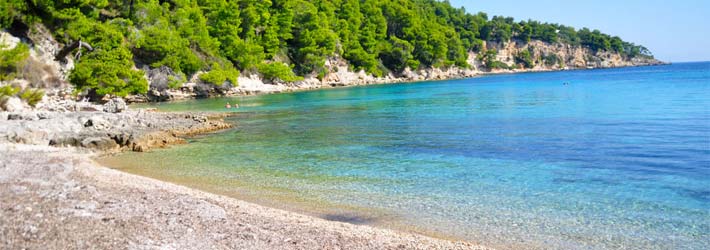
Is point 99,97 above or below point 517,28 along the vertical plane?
below

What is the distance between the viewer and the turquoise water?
30.7 feet

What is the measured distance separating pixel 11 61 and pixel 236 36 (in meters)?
38.2

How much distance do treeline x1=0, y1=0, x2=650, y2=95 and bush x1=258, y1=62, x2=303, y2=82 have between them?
0.44 feet

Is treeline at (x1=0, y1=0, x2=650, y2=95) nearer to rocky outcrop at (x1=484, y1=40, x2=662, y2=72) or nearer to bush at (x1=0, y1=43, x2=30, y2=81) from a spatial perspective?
bush at (x1=0, y1=43, x2=30, y2=81)

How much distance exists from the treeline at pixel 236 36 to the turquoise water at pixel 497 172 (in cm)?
2529

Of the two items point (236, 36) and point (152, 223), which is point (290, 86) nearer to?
point (236, 36)

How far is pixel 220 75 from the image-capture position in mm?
59656

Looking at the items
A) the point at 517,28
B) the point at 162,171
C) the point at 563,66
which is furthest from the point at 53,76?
the point at 563,66

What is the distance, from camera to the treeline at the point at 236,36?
44.3 meters

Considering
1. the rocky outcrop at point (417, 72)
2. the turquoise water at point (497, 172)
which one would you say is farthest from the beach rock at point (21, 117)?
the rocky outcrop at point (417, 72)

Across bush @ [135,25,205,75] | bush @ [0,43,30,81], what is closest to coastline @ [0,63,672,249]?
bush @ [0,43,30,81]

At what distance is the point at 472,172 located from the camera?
47.0 feet

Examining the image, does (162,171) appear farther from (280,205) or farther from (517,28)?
(517,28)

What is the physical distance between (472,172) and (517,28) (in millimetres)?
153715
